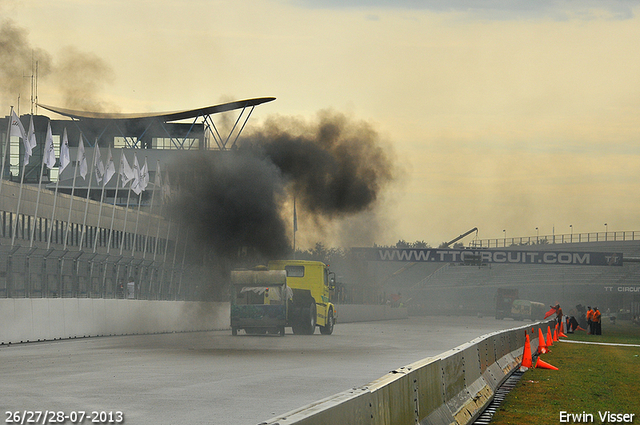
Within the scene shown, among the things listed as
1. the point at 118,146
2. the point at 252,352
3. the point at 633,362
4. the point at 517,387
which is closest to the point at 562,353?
the point at 633,362

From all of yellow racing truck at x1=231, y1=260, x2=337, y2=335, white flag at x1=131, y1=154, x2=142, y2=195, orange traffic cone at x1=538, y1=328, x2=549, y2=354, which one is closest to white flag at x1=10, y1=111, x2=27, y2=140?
yellow racing truck at x1=231, y1=260, x2=337, y2=335

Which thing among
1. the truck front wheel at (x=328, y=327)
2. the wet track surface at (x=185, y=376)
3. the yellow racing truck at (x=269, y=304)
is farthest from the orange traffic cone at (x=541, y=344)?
the truck front wheel at (x=328, y=327)

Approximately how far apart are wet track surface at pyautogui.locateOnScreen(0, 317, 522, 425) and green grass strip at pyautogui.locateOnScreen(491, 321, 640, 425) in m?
2.58

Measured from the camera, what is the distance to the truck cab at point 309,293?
32.3 m

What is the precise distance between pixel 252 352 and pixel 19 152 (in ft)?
198

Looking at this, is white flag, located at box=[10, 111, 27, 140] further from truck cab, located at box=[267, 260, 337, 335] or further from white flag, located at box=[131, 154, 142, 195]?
white flag, located at box=[131, 154, 142, 195]

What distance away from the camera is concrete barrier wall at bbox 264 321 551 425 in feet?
16.8

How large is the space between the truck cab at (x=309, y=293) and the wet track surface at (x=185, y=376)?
6.90 metres

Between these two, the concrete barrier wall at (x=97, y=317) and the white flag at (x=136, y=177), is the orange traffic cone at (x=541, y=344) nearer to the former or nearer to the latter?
the concrete barrier wall at (x=97, y=317)

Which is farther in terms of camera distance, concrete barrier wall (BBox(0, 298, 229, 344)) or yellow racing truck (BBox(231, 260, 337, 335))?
yellow racing truck (BBox(231, 260, 337, 335))

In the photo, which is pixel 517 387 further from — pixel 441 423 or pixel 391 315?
pixel 391 315

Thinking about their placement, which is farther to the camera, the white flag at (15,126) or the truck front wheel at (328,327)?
the truck front wheel at (328,327)

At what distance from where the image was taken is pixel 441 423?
8.66 metres

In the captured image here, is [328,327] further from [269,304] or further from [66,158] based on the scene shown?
[66,158]
